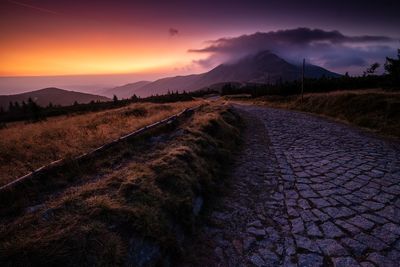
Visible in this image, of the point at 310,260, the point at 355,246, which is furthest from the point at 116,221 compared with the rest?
the point at 355,246

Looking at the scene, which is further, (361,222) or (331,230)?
(361,222)

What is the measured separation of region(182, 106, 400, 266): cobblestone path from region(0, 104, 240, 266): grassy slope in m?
0.70

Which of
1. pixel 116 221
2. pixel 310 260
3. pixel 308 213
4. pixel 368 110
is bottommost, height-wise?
pixel 310 260

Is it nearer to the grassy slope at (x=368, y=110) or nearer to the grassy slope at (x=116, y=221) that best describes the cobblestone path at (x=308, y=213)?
the grassy slope at (x=116, y=221)

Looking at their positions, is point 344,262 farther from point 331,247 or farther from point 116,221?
point 116,221

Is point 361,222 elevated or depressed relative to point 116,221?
depressed

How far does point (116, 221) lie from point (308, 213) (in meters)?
4.06

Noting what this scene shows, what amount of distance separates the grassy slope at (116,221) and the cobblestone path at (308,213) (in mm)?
701

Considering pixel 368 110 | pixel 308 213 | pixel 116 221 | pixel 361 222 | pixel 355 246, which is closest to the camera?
pixel 116 221

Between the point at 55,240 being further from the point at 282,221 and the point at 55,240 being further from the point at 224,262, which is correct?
the point at 282,221

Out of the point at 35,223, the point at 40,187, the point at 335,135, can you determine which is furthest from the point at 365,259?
the point at 335,135

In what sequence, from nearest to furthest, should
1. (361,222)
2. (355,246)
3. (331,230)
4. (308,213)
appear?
(355,246), (331,230), (361,222), (308,213)

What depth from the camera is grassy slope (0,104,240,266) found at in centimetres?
283

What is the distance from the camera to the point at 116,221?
349 cm
